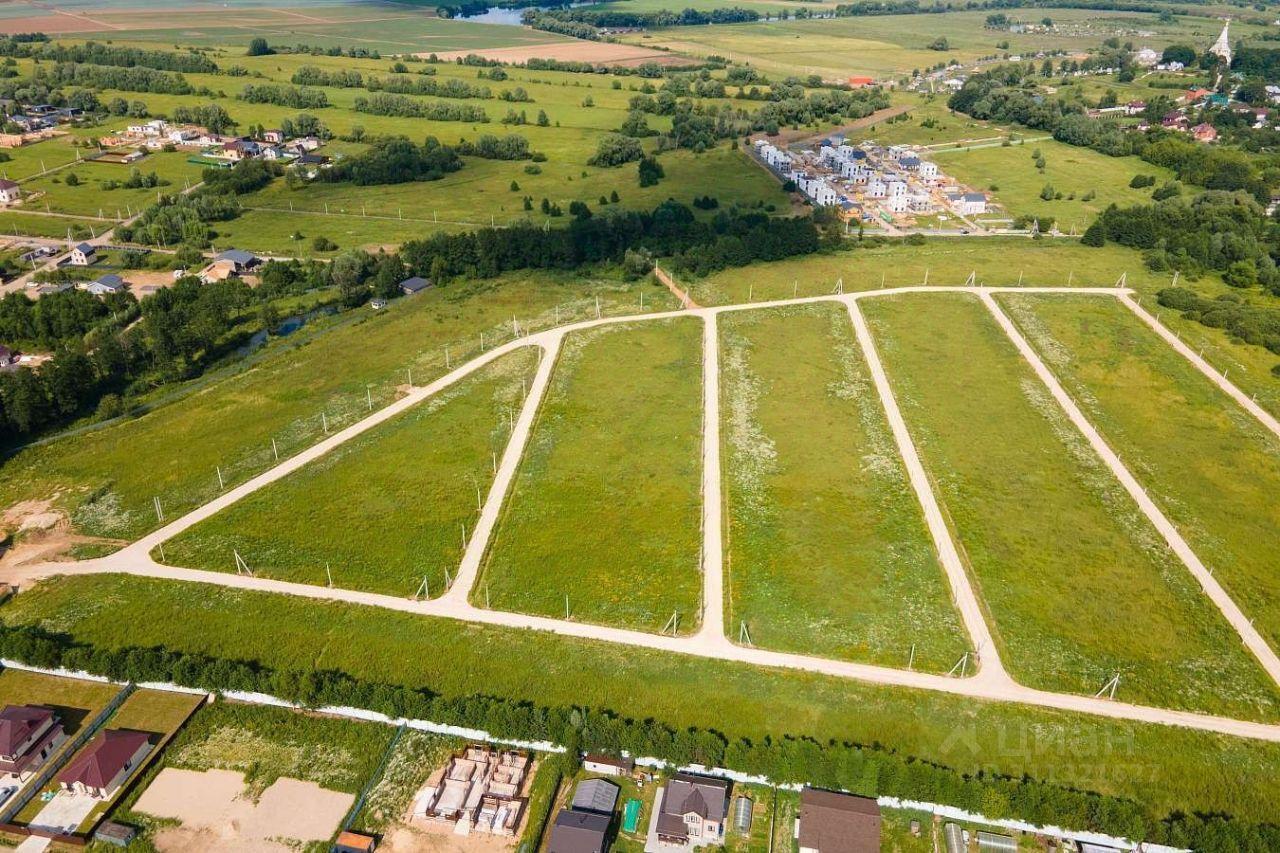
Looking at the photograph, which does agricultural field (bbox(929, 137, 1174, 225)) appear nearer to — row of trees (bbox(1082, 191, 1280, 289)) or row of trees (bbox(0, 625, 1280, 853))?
row of trees (bbox(1082, 191, 1280, 289))

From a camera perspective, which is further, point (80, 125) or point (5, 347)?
point (80, 125)

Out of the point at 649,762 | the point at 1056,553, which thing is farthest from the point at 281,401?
the point at 1056,553

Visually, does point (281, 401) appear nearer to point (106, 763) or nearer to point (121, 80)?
point (106, 763)

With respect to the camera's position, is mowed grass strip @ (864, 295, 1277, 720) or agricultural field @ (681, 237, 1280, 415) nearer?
mowed grass strip @ (864, 295, 1277, 720)

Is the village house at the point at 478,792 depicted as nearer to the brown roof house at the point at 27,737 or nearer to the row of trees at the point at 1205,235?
the brown roof house at the point at 27,737

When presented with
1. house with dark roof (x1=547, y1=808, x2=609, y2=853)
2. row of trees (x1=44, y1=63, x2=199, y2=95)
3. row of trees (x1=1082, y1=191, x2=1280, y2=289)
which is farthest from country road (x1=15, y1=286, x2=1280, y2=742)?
row of trees (x1=44, y1=63, x2=199, y2=95)

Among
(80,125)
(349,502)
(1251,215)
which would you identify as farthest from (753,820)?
(80,125)

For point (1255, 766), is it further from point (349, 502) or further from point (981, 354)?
point (349, 502)
